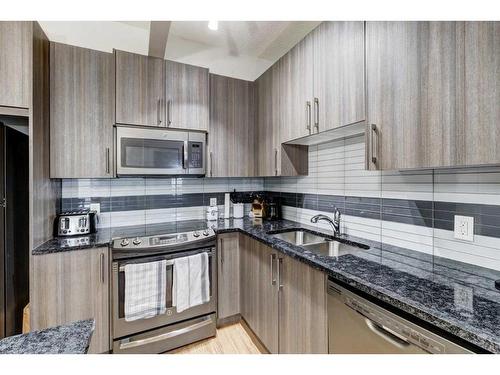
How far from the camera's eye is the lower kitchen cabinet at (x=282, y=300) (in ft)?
4.09

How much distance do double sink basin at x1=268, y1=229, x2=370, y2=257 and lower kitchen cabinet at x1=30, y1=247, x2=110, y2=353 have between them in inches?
50.5

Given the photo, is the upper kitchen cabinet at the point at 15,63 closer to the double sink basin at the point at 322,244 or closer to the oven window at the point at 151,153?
the oven window at the point at 151,153

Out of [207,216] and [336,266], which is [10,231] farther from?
[336,266]

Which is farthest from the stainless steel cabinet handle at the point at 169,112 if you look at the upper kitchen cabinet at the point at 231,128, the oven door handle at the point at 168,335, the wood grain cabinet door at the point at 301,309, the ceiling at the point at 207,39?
the oven door handle at the point at 168,335

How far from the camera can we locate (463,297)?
850 mm

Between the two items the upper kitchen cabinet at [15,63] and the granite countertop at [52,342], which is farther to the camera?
the upper kitchen cabinet at [15,63]

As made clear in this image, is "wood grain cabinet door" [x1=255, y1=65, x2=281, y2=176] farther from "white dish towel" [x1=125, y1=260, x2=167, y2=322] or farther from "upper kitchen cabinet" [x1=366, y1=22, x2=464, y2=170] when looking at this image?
"white dish towel" [x1=125, y1=260, x2=167, y2=322]

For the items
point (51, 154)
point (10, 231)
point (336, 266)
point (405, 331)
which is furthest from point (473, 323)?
point (51, 154)

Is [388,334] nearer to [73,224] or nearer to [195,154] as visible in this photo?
[195,154]

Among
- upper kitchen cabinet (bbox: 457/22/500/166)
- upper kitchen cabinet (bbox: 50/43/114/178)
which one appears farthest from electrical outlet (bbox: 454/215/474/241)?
upper kitchen cabinet (bbox: 50/43/114/178)

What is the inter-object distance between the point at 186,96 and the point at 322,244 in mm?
1721

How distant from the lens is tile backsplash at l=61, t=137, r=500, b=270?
111 cm

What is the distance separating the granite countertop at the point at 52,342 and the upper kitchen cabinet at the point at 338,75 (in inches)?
58.7

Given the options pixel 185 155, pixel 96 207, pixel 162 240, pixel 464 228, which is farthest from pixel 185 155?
pixel 464 228
